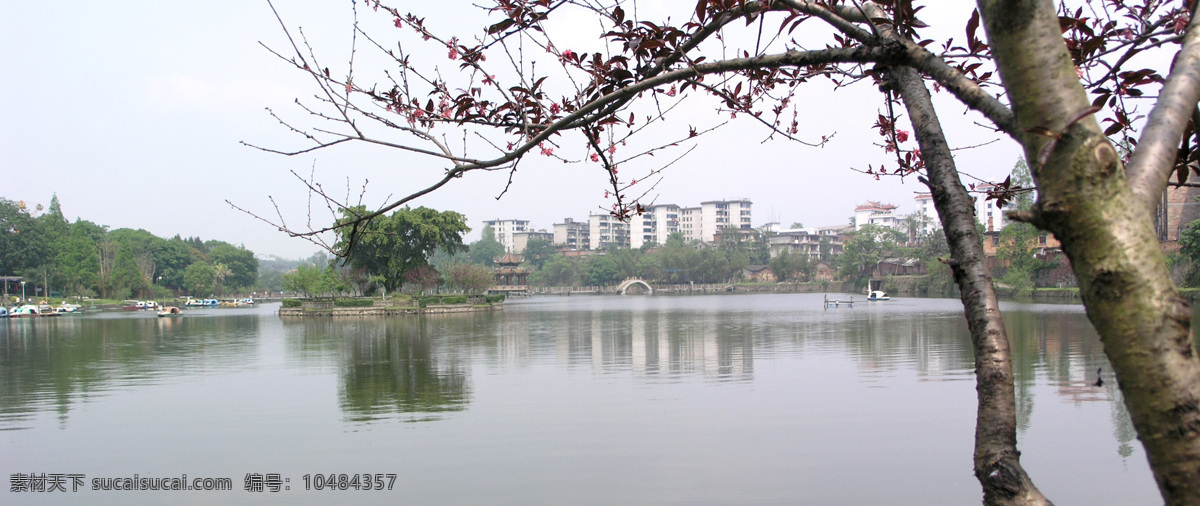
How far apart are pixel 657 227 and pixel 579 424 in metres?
110

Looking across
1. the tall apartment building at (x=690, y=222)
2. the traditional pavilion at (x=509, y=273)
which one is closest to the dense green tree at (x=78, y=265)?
the traditional pavilion at (x=509, y=273)

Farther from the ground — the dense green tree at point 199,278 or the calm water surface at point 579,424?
the dense green tree at point 199,278

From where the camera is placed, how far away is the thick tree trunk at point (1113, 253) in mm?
1076

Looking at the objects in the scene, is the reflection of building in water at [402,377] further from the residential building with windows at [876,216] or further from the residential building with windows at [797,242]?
the residential building with windows at [876,216]

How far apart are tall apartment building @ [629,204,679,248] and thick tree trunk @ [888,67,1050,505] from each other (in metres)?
112

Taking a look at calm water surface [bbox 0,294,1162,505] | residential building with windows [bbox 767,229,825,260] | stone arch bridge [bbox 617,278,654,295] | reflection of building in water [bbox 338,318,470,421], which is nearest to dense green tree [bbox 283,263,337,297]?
reflection of building in water [bbox 338,318,470,421]

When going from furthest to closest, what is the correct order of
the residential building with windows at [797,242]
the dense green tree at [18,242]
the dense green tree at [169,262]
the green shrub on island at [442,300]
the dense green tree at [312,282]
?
1. the residential building with windows at [797,242]
2. the dense green tree at [169,262]
3. the dense green tree at [18,242]
4. the dense green tree at [312,282]
5. the green shrub on island at [442,300]

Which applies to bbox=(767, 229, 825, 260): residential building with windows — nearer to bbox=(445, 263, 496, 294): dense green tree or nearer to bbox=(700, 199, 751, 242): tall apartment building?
bbox=(700, 199, 751, 242): tall apartment building

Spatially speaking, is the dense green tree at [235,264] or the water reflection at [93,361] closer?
the water reflection at [93,361]

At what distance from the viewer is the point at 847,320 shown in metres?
26.3

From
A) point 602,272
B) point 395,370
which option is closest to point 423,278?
point 395,370

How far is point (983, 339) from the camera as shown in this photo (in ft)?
6.04

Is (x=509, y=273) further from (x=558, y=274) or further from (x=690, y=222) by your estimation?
(x=690, y=222)

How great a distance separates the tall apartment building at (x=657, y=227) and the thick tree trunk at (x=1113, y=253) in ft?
369
